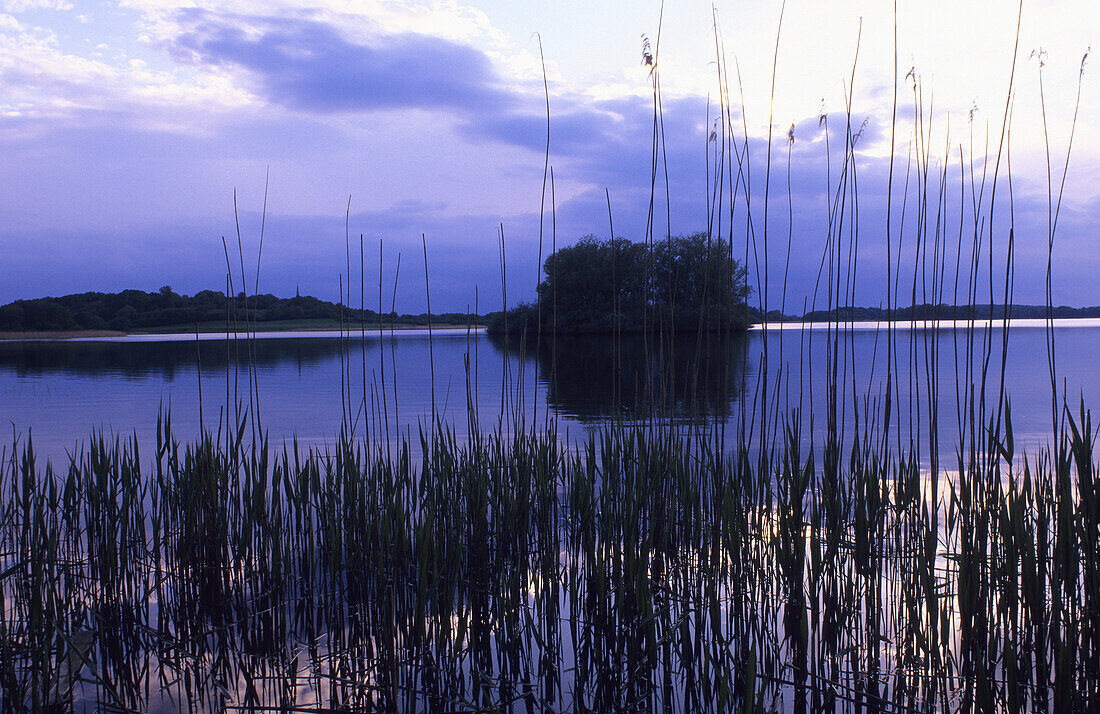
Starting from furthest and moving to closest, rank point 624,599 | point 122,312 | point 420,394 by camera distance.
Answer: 1. point 122,312
2. point 420,394
3. point 624,599

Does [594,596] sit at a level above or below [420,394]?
above

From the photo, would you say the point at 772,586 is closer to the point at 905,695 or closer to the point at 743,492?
the point at 743,492

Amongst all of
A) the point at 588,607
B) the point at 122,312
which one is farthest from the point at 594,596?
the point at 122,312

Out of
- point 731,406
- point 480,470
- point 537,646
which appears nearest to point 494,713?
point 537,646

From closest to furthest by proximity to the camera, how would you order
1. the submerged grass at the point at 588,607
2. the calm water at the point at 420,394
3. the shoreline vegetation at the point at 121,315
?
the submerged grass at the point at 588,607, the calm water at the point at 420,394, the shoreline vegetation at the point at 121,315

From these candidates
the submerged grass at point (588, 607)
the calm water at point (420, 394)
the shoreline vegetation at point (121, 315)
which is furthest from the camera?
the shoreline vegetation at point (121, 315)

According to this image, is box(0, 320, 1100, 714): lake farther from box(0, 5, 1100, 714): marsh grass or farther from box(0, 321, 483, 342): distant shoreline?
box(0, 321, 483, 342): distant shoreline

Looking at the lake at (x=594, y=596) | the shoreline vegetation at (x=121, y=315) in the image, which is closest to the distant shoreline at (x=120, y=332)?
the shoreline vegetation at (x=121, y=315)

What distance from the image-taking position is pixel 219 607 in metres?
2.94

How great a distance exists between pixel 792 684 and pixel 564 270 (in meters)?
41.4

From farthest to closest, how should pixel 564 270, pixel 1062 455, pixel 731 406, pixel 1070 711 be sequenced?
pixel 564 270 → pixel 731 406 → pixel 1062 455 → pixel 1070 711

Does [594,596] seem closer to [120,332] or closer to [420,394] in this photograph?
[420,394]

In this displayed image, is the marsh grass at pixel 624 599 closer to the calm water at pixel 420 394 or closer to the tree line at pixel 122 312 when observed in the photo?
the calm water at pixel 420 394

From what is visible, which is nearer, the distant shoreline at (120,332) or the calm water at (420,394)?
the calm water at (420,394)
